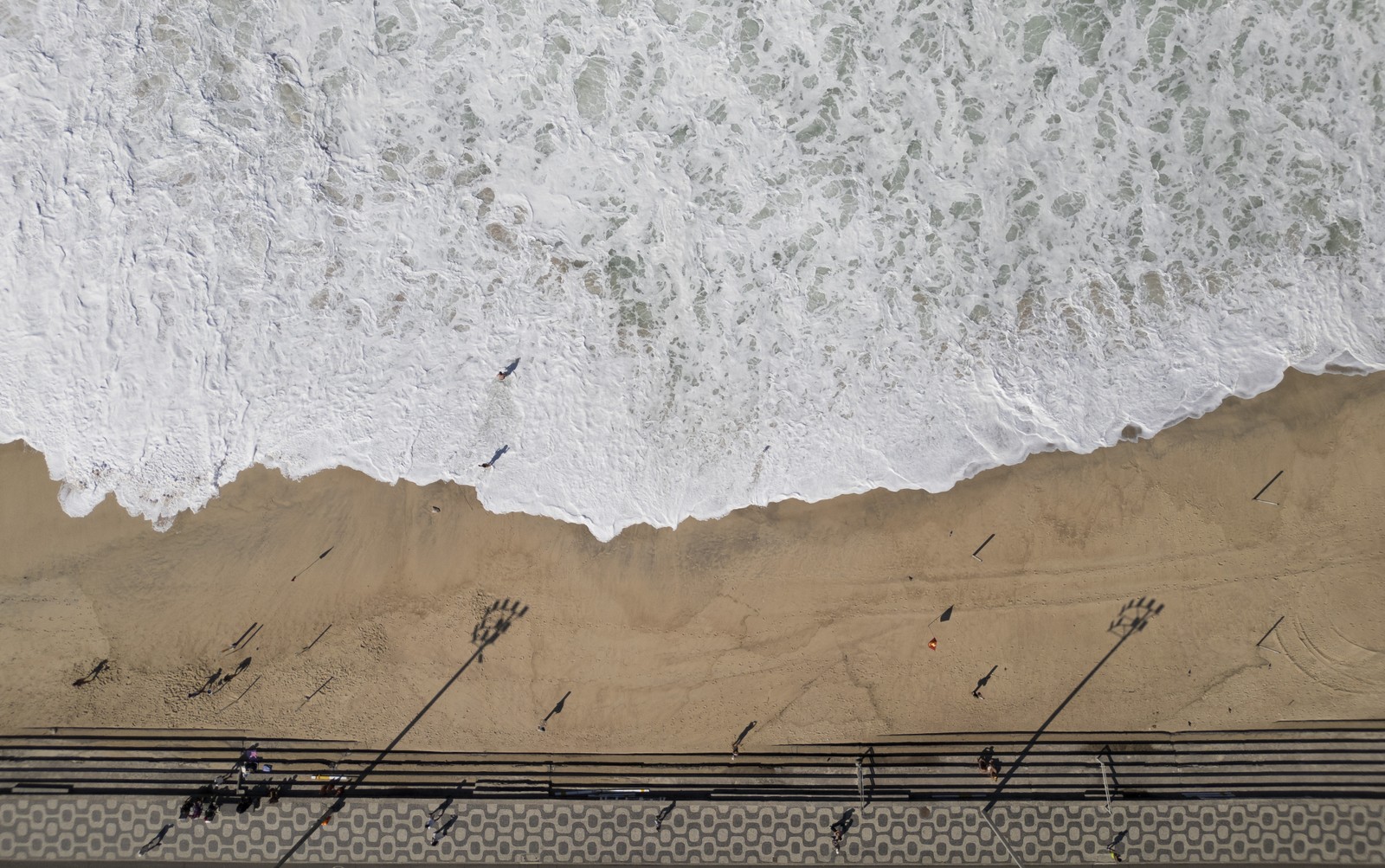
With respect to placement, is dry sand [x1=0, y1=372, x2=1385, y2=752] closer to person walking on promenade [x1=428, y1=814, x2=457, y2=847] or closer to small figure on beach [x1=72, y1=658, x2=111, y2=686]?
small figure on beach [x1=72, y1=658, x2=111, y2=686]

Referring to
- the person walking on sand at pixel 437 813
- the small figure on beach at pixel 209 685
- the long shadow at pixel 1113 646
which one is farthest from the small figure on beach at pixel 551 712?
the long shadow at pixel 1113 646

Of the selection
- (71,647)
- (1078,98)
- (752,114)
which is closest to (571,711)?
(71,647)

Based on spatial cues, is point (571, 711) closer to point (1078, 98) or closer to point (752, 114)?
point (752, 114)

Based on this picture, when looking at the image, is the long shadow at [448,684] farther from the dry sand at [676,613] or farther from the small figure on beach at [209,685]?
the small figure on beach at [209,685]

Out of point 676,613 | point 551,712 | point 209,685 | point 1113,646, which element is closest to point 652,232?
point 676,613

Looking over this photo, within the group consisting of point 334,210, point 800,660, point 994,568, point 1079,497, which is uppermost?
point 334,210
